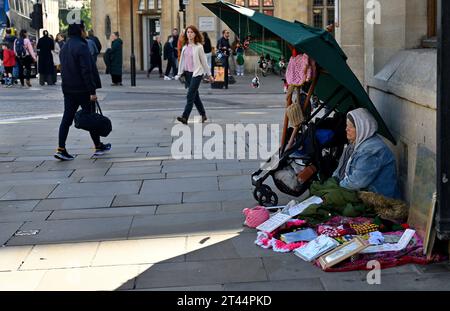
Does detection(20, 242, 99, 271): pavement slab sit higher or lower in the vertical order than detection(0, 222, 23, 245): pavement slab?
lower

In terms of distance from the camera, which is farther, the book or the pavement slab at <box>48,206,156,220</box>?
the pavement slab at <box>48,206,156,220</box>

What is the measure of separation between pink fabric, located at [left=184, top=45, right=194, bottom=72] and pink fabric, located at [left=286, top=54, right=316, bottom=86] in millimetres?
6247

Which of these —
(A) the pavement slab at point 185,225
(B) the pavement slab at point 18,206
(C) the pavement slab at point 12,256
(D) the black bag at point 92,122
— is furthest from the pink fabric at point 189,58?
(C) the pavement slab at point 12,256

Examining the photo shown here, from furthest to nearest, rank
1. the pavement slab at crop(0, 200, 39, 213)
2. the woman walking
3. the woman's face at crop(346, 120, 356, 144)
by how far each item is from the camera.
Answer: the woman walking < the pavement slab at crop(0, 200, 39, 213) < the woman's face at crop(346, 120, 356, 144)

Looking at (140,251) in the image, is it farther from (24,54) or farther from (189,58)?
(24,54)

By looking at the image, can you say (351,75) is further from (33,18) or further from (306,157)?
(33,18)

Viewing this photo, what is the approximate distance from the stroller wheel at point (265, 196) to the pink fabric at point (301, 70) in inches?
39.7

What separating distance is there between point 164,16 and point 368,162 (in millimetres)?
26981

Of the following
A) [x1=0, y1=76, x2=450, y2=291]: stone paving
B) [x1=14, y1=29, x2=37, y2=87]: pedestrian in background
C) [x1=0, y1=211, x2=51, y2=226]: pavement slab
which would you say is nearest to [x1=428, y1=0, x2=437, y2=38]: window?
[x1=0, y1=76, x2=450, y2=291]: stone paving

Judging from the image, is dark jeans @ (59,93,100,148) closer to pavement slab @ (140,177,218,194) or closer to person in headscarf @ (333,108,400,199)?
pavement slab @ (140,177,218,194)

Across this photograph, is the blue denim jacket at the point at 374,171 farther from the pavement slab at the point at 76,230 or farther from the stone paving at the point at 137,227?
the pavement slab at the point at 76,230

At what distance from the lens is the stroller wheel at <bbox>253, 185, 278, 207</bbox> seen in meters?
6.91

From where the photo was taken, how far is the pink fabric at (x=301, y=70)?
267 inches

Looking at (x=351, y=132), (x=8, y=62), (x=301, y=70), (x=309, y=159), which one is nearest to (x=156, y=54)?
(x=8, y=62)
